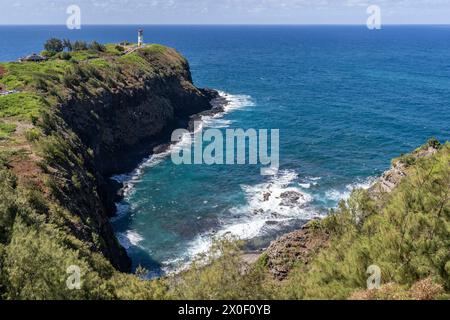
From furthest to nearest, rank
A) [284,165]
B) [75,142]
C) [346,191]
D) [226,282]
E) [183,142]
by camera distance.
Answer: [183,142] → [284,165] → [346,191] → [75,142] → [226,282]

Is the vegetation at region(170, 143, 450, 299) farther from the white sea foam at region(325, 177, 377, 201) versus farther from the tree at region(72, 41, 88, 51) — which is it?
the tree at region(72, 41, 88, 51)

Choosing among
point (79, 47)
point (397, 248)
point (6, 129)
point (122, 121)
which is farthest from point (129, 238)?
point (79, 47)

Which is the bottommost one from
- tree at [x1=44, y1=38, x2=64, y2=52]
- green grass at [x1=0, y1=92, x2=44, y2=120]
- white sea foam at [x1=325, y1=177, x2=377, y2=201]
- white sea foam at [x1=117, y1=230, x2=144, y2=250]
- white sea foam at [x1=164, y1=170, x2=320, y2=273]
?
white sea foam at [x1=117, y1=230, x2=144, y2=250]

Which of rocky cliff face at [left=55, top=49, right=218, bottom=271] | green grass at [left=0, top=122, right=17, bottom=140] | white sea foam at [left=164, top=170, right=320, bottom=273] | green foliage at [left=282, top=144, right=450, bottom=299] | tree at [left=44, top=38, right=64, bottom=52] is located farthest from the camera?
tree at [left=44, top=38, right=64, bottom=52]

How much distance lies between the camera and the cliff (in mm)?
25922

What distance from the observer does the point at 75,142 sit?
57.0 m

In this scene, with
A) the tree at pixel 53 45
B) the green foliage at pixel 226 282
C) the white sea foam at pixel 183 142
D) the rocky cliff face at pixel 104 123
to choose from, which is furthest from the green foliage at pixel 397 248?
the tree at pixel 53 45

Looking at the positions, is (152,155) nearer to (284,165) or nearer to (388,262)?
(284,165)

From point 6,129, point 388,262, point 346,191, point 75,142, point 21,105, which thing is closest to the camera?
point 388,262

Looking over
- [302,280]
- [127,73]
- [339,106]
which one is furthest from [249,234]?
[339,106]

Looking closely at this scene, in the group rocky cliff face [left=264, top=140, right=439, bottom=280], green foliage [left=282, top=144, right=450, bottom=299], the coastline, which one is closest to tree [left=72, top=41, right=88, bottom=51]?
the coastline

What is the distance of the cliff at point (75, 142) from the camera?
25922 millimetres

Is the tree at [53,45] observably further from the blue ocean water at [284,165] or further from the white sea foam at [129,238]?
the white sea foam at [129,238]
